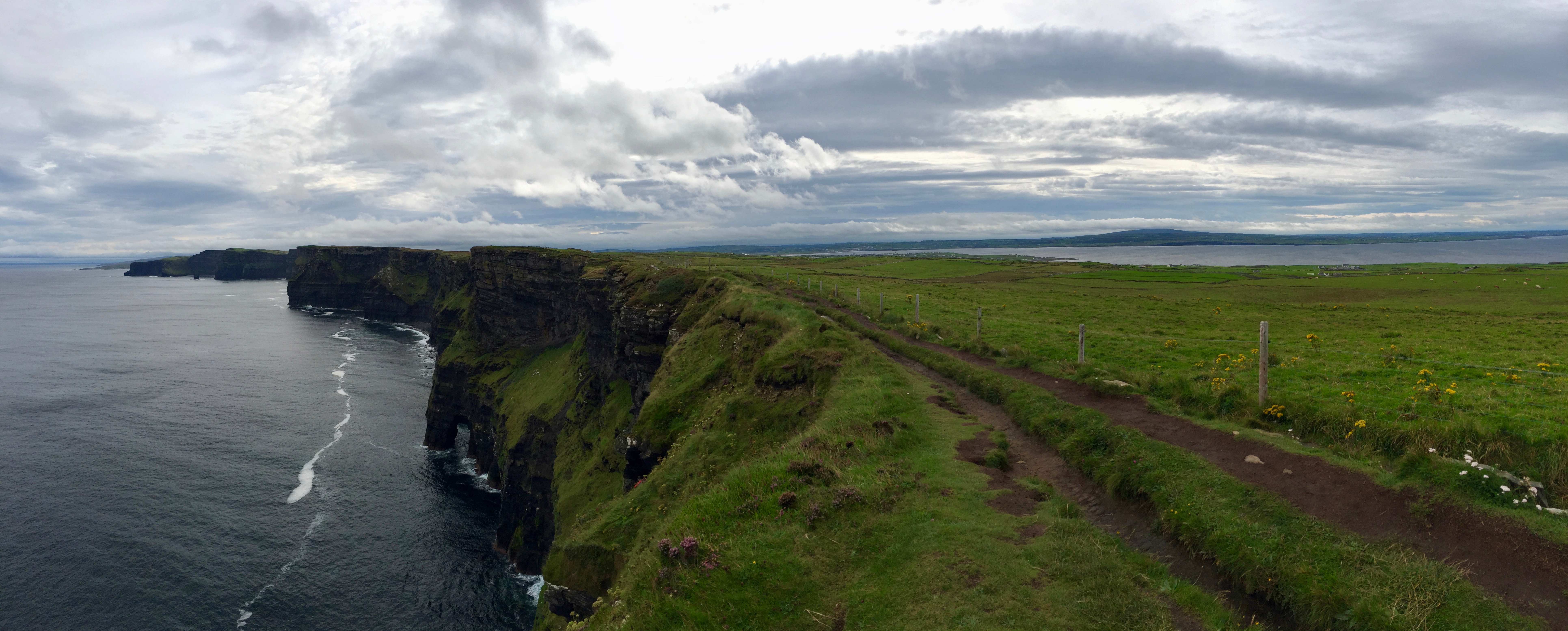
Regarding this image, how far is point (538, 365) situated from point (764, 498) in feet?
245

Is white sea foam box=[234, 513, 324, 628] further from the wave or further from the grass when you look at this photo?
the grass

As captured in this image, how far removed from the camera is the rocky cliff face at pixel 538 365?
52.6 m

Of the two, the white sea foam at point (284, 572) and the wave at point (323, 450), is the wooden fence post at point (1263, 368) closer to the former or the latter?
the white sea foam at point (284, 572)

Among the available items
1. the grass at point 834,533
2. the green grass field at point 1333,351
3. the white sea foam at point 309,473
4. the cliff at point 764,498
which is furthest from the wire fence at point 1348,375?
the white sea foam at point 309,473

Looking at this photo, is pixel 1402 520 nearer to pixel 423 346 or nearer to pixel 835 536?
pixel 835 536

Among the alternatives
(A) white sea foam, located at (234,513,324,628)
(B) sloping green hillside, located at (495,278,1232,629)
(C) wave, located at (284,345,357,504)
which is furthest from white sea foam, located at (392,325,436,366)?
(B) sloping green hillside, located at (495,278,1232,629)

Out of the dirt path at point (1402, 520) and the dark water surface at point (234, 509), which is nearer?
the dirt path at point (1402, 520)

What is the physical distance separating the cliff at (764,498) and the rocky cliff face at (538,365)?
1.06ft

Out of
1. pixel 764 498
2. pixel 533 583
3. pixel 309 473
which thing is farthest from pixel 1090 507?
pixel 309 473

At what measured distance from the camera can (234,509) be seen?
5366 cm

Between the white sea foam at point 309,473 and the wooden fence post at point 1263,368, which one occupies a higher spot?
the wooden fence post at point 1263,368

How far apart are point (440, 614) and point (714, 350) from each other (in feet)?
91.4

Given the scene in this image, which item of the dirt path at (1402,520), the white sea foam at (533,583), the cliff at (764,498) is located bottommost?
the white sea foam at (533,583)

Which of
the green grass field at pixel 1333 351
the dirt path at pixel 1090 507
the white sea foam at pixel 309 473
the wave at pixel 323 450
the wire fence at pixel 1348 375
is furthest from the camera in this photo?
the wave at pixel 323 450
